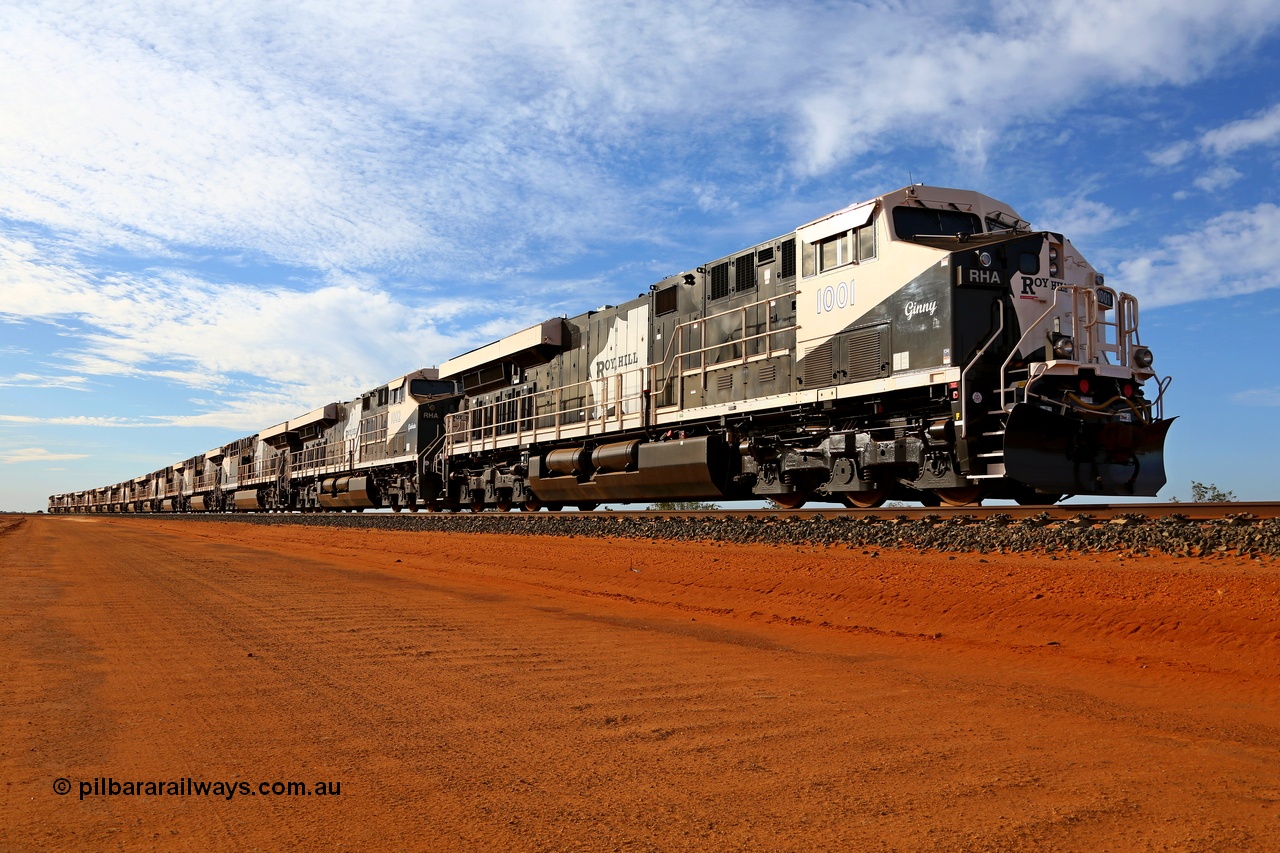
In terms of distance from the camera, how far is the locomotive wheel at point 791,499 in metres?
12.6

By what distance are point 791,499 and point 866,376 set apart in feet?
8.07

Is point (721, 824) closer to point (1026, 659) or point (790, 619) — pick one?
point (1026, 659)

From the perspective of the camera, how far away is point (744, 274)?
13.8m

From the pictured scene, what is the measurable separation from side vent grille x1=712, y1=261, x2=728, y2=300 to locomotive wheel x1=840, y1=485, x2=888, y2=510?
430 cm

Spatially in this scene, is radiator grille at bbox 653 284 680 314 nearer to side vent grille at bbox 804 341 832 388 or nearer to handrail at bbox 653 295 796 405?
handrail at bbox 653 295 796 405

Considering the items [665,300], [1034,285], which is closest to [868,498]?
[1034,285]

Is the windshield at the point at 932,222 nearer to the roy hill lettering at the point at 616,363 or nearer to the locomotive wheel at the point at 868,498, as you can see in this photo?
the locomotive wheel at the point at 868,498

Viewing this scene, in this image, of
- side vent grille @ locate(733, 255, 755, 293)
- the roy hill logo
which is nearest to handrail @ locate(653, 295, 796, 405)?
side vent grille @ locate(733, 255, 755, 293)

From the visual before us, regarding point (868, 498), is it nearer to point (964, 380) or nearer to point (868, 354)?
point (868, 354)

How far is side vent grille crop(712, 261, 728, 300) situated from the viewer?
1427 cm

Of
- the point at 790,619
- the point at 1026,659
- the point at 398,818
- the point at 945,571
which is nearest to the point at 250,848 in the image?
the point at 398,818

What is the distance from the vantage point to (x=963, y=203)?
11727 mm

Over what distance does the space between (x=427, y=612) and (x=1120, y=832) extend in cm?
516

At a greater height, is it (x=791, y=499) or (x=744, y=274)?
(x=744, y=274)
